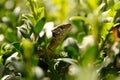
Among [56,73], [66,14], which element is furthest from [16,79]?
[66,14]

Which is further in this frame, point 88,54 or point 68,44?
point 68,44

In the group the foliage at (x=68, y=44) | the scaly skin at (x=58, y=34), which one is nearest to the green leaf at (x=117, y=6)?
the foliage at (x=68, y=44)

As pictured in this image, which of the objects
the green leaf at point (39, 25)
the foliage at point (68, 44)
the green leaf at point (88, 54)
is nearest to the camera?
the green leaf at point (88, 54)

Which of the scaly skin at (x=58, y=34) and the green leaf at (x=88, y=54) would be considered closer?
the green leaf at (x=88, y=54)

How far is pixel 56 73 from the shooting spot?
875 millimetres

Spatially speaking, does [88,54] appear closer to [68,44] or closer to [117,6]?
[68,44]

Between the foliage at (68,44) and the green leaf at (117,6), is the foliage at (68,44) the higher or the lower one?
the lower one

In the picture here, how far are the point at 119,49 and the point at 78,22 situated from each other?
208 mm

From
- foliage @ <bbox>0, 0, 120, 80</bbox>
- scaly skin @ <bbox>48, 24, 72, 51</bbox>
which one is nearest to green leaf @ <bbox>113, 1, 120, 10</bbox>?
foliage @ <bbox>0, 0, 120, 80</bbox>

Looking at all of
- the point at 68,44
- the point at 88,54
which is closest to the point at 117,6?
the point at 68,44

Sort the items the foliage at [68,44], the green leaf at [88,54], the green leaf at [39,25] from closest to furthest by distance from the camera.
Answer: the green leaf at [88,54]
the foliage at [68,44]
the green leaf at [39,25]

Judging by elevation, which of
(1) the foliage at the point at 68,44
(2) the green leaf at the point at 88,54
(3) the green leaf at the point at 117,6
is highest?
(3) the green leaf at the point at 117,6

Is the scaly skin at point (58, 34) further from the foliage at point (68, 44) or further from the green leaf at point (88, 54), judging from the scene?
the green leaf at point (88, 54)

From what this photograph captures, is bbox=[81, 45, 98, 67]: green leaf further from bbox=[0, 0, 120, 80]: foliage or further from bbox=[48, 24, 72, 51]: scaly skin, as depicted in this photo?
bbox=[48, 24, 72, 51]: scaly skin
